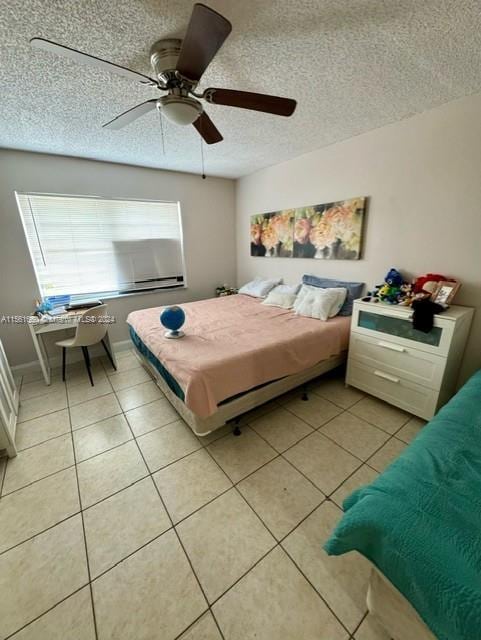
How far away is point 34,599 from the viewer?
110 centimetres

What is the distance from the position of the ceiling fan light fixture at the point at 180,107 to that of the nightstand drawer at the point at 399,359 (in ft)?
6.91

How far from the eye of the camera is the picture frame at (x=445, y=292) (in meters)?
1.96

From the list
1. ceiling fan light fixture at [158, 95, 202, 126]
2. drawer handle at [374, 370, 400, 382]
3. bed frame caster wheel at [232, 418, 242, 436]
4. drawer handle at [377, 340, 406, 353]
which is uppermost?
ceiling fan light fixture at [158, 95, 202, 126]

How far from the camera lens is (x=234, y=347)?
2025 millimetres

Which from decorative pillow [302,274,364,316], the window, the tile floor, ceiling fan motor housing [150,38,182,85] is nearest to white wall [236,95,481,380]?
decorative pillow [302,274,364,316]

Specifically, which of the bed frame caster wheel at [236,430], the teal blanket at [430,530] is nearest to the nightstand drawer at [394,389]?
the teal blanket at [430,530]

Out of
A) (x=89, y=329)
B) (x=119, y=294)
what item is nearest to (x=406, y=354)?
(x=89, y=329)

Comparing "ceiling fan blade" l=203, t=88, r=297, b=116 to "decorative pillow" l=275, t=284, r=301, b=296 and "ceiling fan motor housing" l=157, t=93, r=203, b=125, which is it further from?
"decorative pillow" l=275, t=284, r=301, b=296

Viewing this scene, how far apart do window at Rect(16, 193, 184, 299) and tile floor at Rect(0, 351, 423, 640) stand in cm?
167

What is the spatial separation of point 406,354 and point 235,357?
140cm

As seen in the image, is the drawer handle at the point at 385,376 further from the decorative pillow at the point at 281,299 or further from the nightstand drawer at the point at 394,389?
the decorative pillow at the point at 281,299

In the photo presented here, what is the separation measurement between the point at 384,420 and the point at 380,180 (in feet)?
7.25

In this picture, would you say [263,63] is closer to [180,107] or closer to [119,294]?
[180,107]

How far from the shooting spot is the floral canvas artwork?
106 inches
